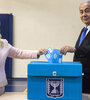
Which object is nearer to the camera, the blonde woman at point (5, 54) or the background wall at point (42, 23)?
the blonde woman at point (5, 54)

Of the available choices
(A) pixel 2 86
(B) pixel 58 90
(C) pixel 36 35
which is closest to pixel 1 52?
(A) pixel 2 86

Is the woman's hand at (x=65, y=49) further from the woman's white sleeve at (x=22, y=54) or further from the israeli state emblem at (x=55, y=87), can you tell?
the woman's white sleeve at (x=22, y=54)

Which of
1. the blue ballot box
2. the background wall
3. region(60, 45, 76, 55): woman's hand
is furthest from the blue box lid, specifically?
the background wall

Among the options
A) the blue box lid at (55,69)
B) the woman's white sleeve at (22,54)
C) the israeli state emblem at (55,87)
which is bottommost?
the israeli state emblem at (55,87)

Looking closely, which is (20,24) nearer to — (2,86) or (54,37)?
(54,37)

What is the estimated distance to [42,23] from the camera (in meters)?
4.97

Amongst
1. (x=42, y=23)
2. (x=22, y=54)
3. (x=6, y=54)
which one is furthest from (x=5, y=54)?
(x=42, y=23)

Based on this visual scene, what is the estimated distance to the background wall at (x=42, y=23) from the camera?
4.92 meters

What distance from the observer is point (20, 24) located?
196 inches

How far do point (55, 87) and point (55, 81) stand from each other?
0.11 feet

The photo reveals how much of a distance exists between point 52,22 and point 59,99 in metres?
4.03

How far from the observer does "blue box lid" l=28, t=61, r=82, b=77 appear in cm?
103

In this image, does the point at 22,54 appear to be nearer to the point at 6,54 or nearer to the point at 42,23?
the point at 6,54

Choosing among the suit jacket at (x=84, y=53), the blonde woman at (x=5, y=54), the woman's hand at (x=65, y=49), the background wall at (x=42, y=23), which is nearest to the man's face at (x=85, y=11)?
the suit jacket at (x=84, y=53)
